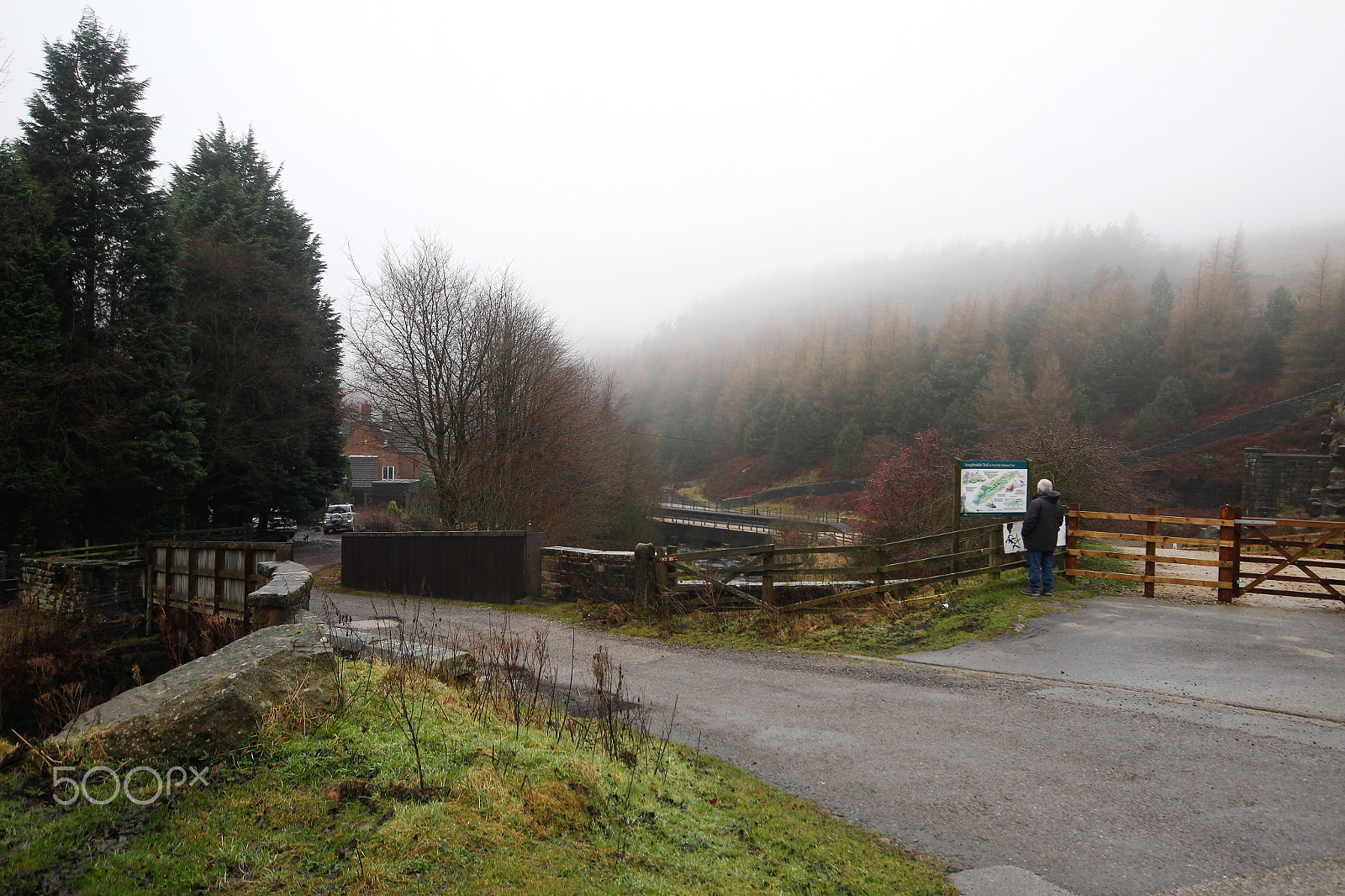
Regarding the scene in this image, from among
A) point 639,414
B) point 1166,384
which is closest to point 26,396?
point 1166,384

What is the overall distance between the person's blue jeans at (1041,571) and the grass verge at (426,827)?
295 inches

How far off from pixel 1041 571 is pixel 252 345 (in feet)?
98.0

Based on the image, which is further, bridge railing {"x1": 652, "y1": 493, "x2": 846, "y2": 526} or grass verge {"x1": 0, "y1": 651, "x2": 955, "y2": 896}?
bridge railing {"x1": 652, "y1": 493, "x2": 846, "y2": 526}

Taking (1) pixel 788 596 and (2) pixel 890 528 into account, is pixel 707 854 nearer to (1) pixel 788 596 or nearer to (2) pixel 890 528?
(1) pixel 788 596

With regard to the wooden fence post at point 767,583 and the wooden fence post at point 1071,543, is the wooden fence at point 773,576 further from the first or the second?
the wooden fence post at point 1071,543

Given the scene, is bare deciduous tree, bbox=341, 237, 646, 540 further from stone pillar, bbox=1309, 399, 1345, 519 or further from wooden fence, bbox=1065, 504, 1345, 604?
stone pillar, bbox=1309, 399, 1345, 519

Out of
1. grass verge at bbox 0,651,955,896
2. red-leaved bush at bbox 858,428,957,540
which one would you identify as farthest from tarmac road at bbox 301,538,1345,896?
red-leaved bush at bbox 858,428,957,540

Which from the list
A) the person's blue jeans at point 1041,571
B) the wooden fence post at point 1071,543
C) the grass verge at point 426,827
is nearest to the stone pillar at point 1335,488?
the wooden fence post at point 1071,543

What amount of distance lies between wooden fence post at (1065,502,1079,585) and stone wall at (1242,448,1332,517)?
81.8 feet

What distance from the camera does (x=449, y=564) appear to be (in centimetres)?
1574

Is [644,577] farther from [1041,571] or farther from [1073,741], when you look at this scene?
[1073,741]

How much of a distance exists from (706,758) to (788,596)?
6.40m

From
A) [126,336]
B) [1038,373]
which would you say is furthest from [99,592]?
[1038,373]

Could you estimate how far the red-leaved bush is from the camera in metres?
18.8
